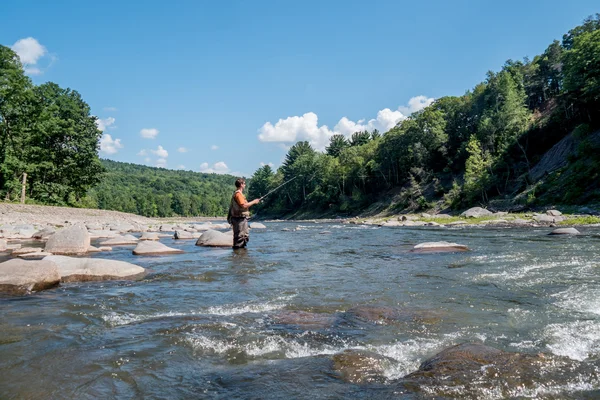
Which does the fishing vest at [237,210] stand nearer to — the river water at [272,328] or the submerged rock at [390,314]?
the river water at [272,328]

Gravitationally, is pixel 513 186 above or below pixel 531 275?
above

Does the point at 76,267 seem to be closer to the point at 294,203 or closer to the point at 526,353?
the point at 526,353

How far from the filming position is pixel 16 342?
177 inches

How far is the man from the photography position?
491 inches

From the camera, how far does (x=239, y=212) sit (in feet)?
41.7

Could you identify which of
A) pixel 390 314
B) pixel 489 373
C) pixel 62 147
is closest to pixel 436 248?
pixel 390 314

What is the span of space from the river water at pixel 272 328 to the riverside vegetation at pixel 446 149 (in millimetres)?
32480

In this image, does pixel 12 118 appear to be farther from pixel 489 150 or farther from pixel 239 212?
pixel 489 150

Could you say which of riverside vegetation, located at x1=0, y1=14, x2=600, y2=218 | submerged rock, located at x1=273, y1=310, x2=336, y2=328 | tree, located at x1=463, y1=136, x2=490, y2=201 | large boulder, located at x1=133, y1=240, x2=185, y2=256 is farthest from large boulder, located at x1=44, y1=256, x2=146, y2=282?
tree, located at x1=463, y1=136, x2=490, y2=201

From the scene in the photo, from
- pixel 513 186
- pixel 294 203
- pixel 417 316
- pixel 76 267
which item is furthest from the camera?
pixel 294 203

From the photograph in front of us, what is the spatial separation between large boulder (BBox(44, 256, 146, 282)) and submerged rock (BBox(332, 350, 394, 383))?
6.53 metres

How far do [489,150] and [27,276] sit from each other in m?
61.8

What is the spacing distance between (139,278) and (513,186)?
48.3 metres

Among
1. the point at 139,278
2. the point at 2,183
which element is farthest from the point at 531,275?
the point at 2,183
